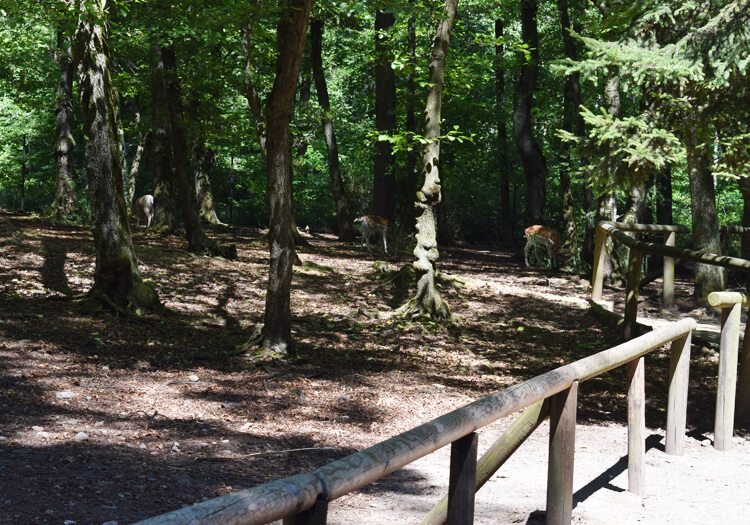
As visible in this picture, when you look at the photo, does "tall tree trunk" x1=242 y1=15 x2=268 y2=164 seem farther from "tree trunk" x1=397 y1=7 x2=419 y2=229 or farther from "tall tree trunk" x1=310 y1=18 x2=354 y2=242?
"tall tree trunk" x1=310 y1=18 x2=354 y2=242

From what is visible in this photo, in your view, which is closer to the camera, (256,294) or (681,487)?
(681,487)

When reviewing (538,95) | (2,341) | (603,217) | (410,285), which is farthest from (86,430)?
(538,95)

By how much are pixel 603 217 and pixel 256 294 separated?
6900 mm

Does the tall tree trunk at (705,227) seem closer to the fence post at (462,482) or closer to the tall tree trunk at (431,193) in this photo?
the tall tree trunk at (431,193)

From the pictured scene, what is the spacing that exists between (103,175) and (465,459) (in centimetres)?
800

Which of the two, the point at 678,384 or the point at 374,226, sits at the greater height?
the point at 374,226

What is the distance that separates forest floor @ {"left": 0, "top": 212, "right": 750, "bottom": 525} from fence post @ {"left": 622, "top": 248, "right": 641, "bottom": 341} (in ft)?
1.99

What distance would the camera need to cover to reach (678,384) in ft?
17.8

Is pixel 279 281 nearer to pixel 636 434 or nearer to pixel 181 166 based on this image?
pixel 636 434

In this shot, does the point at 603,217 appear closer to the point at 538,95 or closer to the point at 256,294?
the point at 256,294

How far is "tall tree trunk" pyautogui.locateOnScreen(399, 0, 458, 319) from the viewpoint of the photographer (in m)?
11.4

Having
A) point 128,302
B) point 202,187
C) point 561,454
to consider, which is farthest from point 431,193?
point 202,187

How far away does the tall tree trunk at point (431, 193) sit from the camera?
1144 centimetres

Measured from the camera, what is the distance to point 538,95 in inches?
1025
